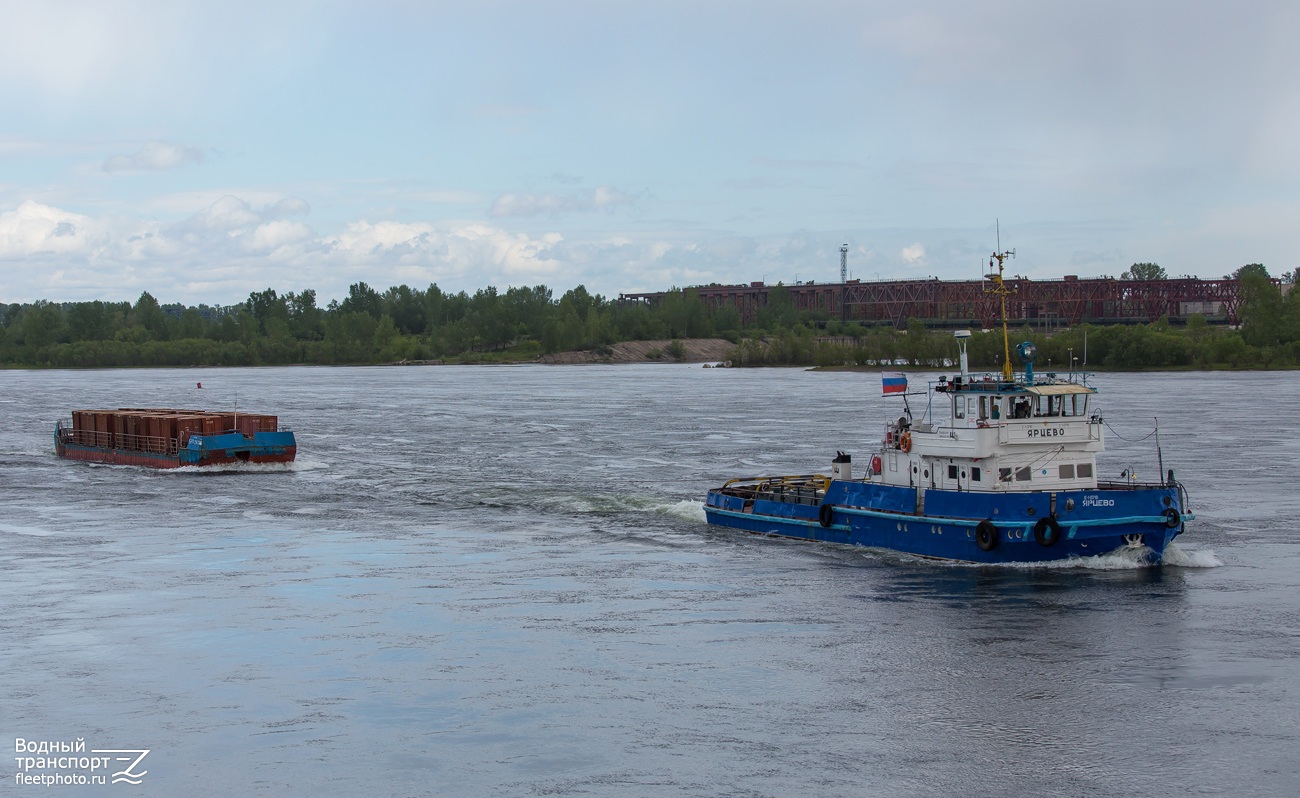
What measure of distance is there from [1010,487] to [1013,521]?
53.8 inches

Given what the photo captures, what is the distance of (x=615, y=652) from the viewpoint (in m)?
31.8

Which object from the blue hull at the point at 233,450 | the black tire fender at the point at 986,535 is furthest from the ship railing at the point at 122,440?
the black tire fender at the point at 986,535

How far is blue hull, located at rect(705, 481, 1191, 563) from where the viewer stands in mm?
38812

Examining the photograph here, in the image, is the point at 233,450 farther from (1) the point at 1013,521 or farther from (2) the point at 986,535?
(1) the point at 1013,521

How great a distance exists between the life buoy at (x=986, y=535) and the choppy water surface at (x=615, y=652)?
0.87 m

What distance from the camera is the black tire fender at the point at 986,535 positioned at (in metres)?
39.3

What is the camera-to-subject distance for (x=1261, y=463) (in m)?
67.7

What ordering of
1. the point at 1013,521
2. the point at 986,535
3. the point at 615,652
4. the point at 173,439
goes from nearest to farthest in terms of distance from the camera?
the point at 615,652
the point at 1013,521
the point at 986,535
the point at 173,439

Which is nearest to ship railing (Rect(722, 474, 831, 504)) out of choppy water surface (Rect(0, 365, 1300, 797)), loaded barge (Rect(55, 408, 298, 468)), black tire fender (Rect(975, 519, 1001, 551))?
choppy water surface (Rect(0, 365, 1300, 797))

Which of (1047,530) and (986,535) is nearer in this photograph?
(1047,530)

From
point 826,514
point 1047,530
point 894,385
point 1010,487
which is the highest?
point 894,385

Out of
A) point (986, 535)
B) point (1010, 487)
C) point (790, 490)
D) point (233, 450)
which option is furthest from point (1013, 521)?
point (233, 450)

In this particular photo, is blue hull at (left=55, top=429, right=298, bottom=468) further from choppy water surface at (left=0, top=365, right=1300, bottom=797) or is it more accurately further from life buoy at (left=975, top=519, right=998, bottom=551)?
life buoy at (left=975, top=519, right=998, bottom=551)

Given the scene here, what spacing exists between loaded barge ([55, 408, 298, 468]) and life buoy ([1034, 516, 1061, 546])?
47.8 meters
